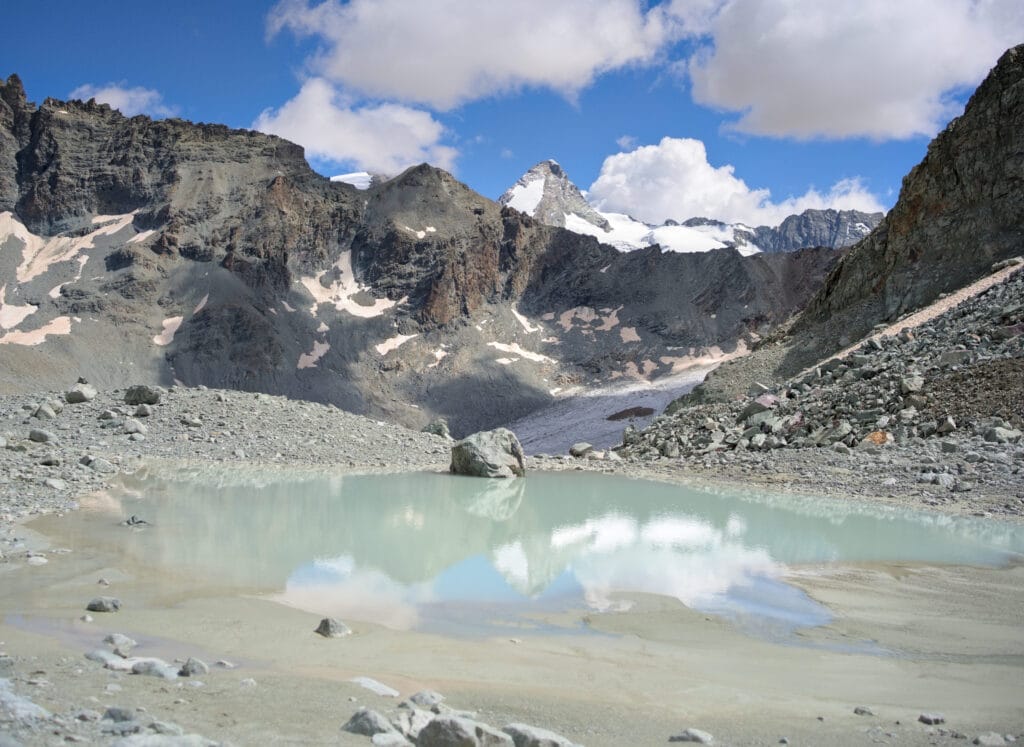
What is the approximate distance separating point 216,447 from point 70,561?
13857mm

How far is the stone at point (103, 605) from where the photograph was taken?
7.40 m

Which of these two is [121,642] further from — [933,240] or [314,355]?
[314,355]

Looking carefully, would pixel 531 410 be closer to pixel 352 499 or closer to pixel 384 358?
pixel 384 358

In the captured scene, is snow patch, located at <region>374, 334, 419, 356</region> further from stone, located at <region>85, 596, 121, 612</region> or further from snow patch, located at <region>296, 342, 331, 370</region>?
stone, located at <region>85, 596, 121, 612</region>

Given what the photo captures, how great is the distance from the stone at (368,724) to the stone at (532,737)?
66 cm

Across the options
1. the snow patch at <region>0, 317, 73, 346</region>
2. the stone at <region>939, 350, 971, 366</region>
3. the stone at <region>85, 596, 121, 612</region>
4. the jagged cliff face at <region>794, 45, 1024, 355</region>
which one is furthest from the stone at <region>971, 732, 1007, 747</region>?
the snow patch at <region>0, 317, 73, 346</region>

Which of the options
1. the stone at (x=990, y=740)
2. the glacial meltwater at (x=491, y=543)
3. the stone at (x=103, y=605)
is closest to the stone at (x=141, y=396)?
the glacial meltwater at (x=491, y=543)

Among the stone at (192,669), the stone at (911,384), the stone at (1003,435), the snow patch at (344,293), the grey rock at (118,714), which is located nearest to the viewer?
the grey rock at (118,714)

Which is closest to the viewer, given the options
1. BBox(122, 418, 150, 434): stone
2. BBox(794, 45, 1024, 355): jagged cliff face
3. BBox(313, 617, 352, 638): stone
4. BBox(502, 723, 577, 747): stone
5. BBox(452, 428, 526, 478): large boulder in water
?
BBox(502, 723, 577, 747): stone

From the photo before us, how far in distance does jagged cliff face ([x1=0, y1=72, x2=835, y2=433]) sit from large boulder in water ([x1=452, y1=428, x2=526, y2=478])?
233 ft

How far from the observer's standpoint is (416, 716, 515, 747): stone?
165 inches

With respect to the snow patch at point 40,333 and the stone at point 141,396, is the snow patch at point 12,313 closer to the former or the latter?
the snow patch at point 40,333

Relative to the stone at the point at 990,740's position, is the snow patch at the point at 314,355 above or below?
above

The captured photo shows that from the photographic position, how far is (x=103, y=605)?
741 centimetres
